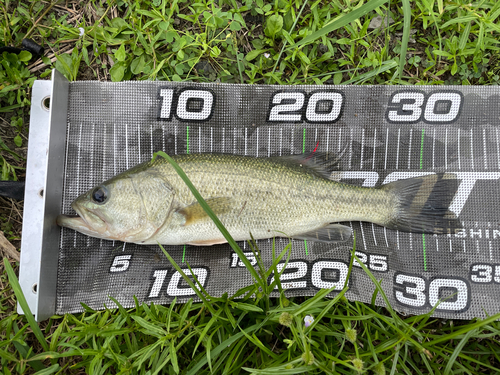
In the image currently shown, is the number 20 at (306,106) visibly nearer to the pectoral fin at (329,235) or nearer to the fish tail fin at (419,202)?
the fish tail fin at (419,202)

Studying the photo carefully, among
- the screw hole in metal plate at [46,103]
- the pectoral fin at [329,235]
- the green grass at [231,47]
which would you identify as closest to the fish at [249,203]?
the pectoral fin at [329,235]

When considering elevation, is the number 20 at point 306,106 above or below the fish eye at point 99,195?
above

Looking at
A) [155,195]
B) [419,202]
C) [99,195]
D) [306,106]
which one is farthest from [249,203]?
[419,202]

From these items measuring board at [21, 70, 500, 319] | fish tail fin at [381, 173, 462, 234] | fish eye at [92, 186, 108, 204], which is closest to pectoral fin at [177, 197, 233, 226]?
measuring board at [21, 70, 500, 319]

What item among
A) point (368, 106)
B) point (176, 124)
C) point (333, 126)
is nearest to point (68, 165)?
point (176, 124)

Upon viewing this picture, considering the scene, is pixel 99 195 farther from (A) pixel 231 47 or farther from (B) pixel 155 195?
(A) pixel 231 47
